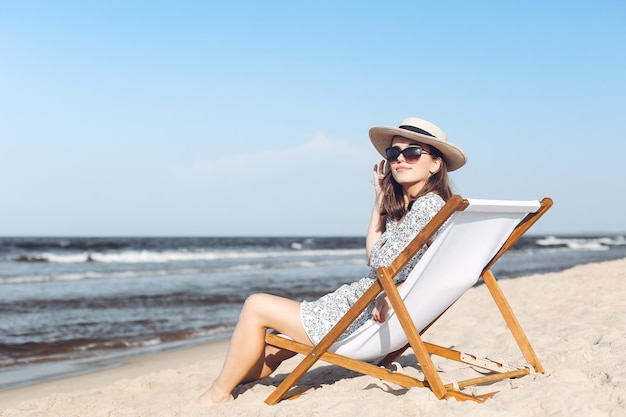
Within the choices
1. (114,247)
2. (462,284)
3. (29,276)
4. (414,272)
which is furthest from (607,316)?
(114,247)

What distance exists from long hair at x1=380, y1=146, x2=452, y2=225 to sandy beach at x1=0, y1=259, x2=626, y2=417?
2.91 ft

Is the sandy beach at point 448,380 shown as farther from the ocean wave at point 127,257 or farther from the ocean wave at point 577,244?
the ocean wave at point 577,244

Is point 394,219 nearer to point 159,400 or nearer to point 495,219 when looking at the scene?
point 495,219

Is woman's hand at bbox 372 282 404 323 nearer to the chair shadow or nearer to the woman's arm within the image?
the woman's arm

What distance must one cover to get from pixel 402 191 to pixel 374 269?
0.47 meters

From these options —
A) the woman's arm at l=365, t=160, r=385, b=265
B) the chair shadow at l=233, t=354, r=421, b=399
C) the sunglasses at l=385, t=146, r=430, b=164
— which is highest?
the sunglasses at l=385, t=146, r=430, b=164

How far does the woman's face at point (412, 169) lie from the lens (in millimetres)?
3357

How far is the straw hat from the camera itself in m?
3.29

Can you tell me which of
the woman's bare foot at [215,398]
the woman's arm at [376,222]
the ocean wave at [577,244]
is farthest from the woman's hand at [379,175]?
the ocean wave at [577,244]

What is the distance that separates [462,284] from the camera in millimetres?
3289

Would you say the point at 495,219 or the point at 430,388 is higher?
the point at 495,219

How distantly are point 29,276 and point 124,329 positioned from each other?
10.5 meters

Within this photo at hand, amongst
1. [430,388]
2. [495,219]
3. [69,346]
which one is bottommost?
[69,346]

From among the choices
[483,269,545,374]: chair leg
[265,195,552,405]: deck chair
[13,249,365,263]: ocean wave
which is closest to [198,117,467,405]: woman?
[265,195,552,405]: deck chair
